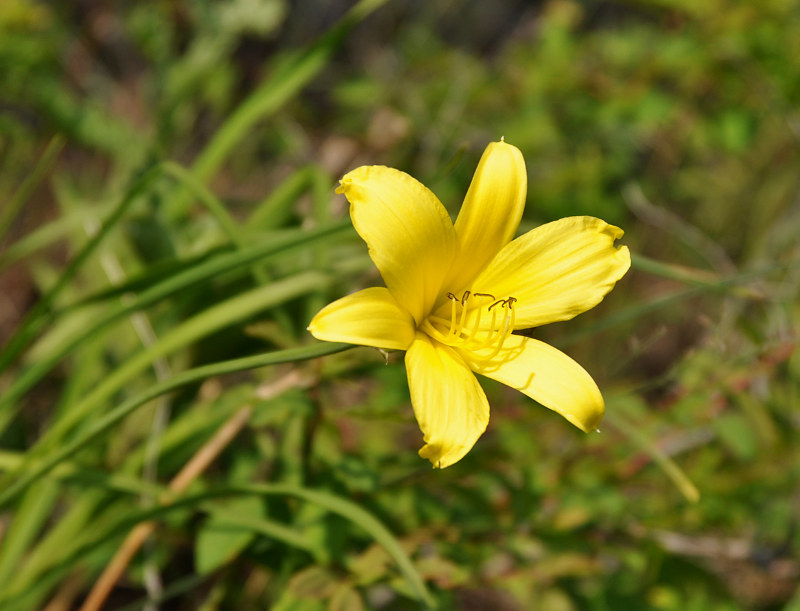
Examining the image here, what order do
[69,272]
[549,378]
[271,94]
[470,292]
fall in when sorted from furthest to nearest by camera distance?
[271,94] → [69,272] → [470,292] → [549,378]

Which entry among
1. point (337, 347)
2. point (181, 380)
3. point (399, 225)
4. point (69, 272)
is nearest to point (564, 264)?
point (399, 225)

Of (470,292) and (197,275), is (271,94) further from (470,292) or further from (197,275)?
(470,292)

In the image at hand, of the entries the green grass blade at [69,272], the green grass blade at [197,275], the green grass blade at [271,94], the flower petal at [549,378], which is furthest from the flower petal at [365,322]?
the green grass blade at [271,94]

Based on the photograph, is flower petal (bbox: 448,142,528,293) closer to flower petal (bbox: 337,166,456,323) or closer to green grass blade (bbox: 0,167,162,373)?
flower petal (bbox: 337,166,456,323)

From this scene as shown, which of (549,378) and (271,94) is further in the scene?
(271,94)

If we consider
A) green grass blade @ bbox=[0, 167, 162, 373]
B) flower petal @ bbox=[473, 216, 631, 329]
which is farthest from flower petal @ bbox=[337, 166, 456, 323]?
green grass blade @ bbox=[0, 167, 162, 373]

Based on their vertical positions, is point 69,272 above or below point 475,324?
above

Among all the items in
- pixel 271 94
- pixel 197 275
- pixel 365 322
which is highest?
pixel 271 94

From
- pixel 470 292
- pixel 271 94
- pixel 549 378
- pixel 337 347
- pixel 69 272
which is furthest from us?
pixel 271 94
